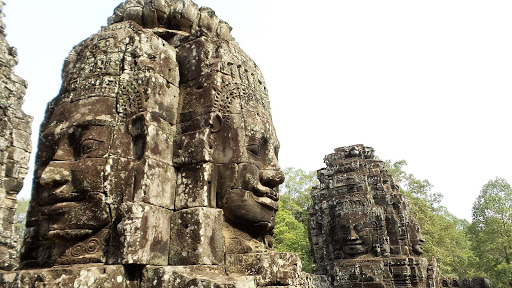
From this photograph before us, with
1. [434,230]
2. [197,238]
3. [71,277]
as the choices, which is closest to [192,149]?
[197,238]

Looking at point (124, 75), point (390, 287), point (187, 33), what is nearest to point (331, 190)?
point (390, 287)

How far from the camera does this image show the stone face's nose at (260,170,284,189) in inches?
149

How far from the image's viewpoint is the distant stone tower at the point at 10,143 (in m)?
7.63

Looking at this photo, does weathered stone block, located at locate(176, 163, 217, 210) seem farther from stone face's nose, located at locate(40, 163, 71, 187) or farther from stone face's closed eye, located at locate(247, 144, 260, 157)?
stone face's nose, located at locate(40, 163, 71, 187)

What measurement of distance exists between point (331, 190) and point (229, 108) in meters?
9.97

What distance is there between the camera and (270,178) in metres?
3.79

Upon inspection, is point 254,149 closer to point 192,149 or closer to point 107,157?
point 192,149

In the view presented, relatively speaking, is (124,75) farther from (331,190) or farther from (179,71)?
(331,190)

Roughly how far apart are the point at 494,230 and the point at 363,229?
51.5ft

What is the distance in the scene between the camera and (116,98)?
12.4 feet

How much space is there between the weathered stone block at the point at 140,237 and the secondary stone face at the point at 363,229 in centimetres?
951

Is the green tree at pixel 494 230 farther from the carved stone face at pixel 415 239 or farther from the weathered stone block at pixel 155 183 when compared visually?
the weathered stone block at pixel 155 183

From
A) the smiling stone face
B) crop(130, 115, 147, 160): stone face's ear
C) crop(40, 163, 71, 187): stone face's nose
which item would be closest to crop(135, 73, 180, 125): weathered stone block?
the smiling stone face

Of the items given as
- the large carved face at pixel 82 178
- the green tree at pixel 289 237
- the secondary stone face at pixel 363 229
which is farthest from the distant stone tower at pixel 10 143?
the green tree at pixel 289 237
